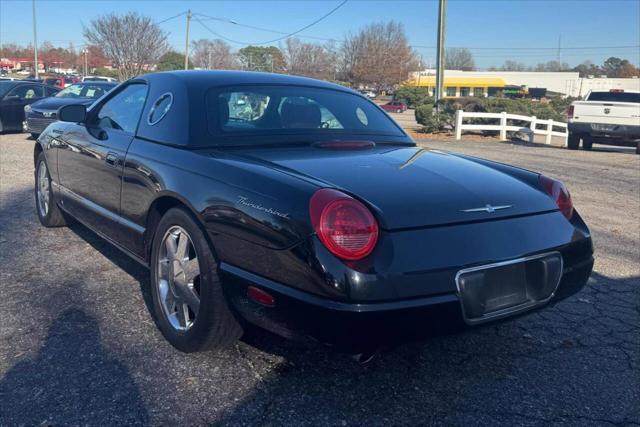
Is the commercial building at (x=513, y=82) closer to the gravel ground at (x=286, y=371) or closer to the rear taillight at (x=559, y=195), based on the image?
the gravel ground at (x=286, y=371)

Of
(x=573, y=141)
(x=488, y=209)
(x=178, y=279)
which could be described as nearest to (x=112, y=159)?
(x=178, y=279)

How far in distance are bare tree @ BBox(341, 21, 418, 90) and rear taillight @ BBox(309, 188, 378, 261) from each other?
5756 cm

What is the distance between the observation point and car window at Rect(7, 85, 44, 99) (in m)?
15.6

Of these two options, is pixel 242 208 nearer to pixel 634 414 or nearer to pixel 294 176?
pixel 294 176

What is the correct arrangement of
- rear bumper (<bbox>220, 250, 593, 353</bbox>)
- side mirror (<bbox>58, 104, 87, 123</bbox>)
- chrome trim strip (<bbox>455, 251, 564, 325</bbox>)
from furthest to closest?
side mirror (<bbox>58, 104, 87, 123</bbox>) → chrome trim strip (<bbox>455, 251, 564, 325</bbox>) → rear bumper (<bbox>220, 250, 593, 353</bbox>)

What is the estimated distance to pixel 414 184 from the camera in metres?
2.80

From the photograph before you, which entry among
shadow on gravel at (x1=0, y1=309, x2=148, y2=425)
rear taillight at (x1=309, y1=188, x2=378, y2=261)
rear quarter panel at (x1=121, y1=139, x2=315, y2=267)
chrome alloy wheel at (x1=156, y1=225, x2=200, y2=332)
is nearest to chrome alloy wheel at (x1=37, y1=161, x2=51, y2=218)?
rear quarter panel at (x1=121, y1=139, x2=315, y2=267)

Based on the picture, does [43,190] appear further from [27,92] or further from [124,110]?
[27,92]

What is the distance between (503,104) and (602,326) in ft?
64.7

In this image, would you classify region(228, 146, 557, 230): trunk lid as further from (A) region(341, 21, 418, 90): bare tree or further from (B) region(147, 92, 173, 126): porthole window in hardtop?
(A) region(341, 21, 418, 90): bare tree

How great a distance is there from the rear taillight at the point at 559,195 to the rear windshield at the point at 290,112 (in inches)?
45.3

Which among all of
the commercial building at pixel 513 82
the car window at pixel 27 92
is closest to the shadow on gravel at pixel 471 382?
the car window at pixel 27 92

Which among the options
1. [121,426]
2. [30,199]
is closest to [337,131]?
[121,426]

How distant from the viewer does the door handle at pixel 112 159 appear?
3861 millimetres
